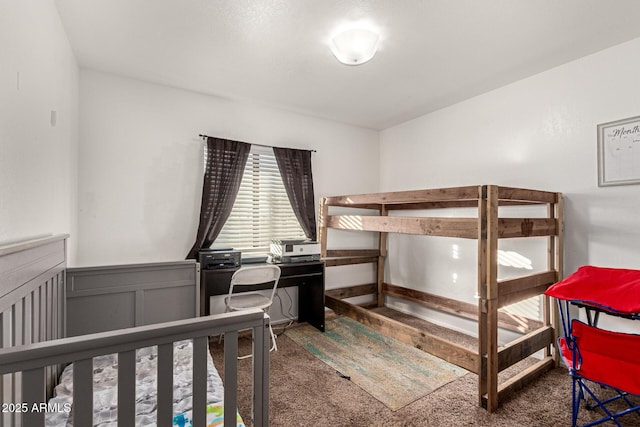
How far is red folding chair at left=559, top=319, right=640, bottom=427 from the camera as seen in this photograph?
Result: 1576mm

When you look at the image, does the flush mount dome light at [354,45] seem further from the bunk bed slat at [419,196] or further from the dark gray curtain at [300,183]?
the dark gray curtain at [300,183]

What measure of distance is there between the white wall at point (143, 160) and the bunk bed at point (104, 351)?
492 mm

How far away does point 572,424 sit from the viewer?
1.75m

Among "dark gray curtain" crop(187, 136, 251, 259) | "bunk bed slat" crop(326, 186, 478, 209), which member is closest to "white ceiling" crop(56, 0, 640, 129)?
"dark gray curtain" crop(187, 136, 251, 259)

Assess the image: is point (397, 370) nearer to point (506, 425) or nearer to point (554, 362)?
point (506, 425)

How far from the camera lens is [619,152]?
2164 millimetres

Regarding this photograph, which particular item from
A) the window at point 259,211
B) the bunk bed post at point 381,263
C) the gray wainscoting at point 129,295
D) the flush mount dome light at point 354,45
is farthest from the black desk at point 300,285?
the flush mount dome light at point 354,45

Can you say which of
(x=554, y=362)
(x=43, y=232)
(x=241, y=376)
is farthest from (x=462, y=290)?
(x=43, y=232)

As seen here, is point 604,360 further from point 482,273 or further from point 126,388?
point 126,388

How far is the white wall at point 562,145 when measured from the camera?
7.09 feet

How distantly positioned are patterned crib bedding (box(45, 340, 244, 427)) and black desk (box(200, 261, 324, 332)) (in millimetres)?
701

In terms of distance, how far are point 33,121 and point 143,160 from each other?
1328mm

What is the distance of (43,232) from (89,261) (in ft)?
3.58

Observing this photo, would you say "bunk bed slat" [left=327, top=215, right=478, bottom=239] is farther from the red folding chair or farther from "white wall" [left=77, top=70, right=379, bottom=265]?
"white wall" [left=77, top=70, right=379, bottom=265]
